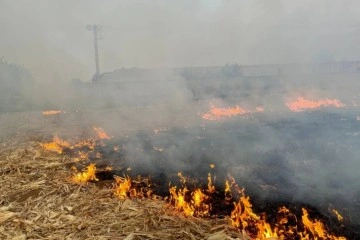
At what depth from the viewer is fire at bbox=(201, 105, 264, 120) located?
45.7ft

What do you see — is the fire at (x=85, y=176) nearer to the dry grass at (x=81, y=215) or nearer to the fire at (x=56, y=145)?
the dry grass at (x=81, y=215)

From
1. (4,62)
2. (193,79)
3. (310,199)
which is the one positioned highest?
(4,62)

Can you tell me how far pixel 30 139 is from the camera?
9.55 meters

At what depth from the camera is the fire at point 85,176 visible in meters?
6.02

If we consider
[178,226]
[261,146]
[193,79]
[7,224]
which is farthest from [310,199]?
[193,79]

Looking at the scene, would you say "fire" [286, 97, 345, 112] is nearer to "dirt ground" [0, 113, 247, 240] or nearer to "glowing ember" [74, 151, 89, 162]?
"glowing ember" [74, 151, 89, 162]

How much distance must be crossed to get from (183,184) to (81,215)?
7.44 ft

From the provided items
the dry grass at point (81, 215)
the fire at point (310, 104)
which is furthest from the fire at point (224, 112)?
the dry grass at point (81, 215)

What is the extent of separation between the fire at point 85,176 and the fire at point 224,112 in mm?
7786

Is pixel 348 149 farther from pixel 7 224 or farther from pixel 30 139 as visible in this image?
pixel 30 139

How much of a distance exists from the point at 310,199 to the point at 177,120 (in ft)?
27.0

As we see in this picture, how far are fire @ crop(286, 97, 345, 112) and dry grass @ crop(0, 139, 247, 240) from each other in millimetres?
12583

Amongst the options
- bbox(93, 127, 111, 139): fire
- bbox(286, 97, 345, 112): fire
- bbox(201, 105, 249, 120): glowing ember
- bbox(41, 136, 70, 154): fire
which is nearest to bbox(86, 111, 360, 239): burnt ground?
bbox(93, 127, 111, 139): fire

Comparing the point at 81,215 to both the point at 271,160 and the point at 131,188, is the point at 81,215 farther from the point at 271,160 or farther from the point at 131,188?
the point at 271,160
